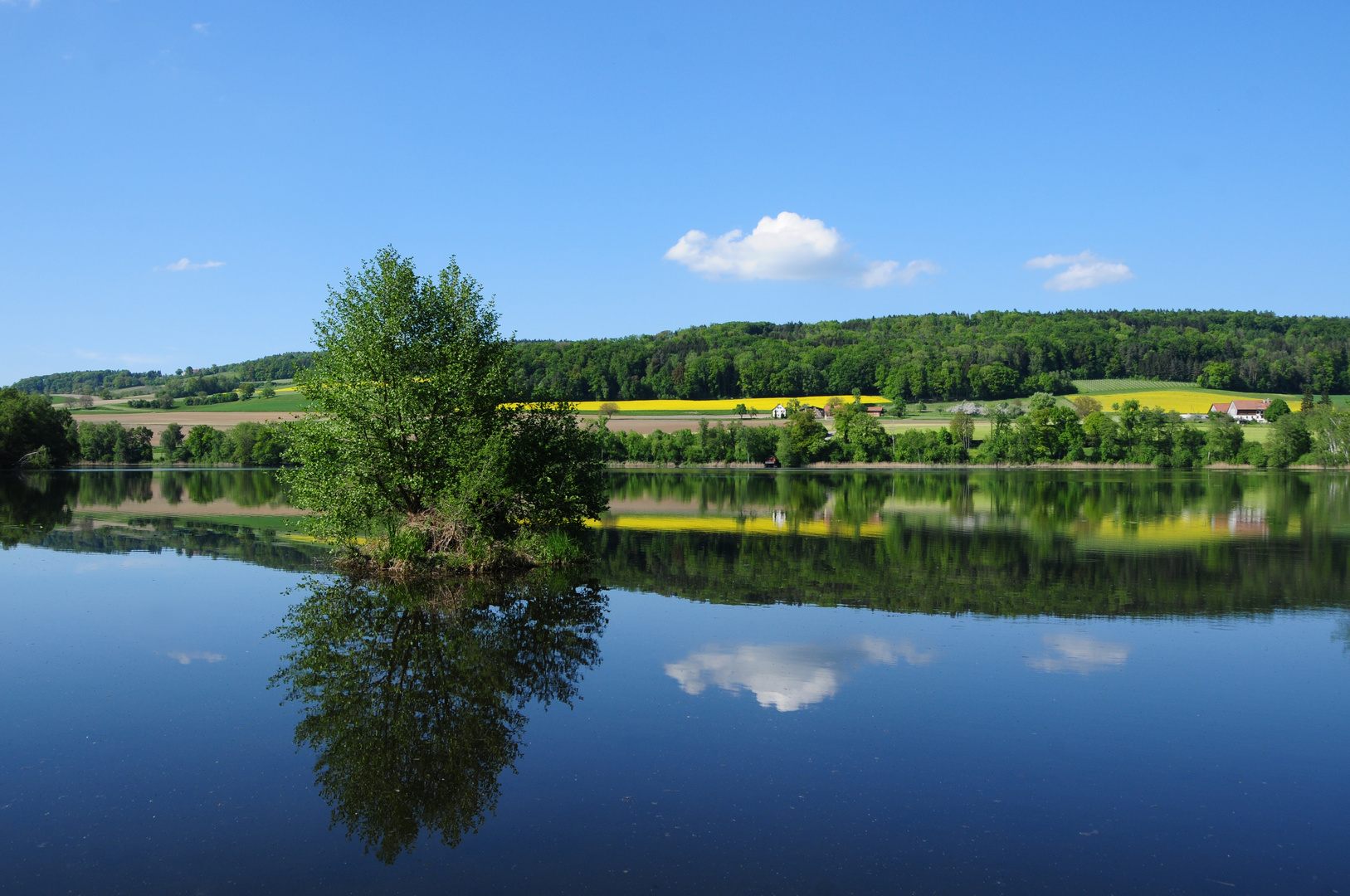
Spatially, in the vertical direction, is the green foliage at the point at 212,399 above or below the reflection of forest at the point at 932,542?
above

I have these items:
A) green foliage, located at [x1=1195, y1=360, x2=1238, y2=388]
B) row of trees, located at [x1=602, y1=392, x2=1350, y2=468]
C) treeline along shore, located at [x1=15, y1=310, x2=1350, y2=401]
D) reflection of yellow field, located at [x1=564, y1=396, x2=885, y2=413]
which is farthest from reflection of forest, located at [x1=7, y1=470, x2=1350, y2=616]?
green foliage, located at [x1=1195, y1=360, x2=1238, y2=388]

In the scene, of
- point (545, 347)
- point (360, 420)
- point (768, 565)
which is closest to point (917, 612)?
point (768, 565)

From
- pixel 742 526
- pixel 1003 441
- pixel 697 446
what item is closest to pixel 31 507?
pixel 742 526

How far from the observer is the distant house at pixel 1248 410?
113625 millimetres

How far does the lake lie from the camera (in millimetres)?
8523

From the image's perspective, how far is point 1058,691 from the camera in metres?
13.9

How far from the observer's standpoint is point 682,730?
12.1 m

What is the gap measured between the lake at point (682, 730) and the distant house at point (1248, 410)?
10314 cm

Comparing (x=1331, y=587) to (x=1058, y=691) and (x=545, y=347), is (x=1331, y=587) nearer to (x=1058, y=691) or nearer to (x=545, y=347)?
(x=1058, y=691)

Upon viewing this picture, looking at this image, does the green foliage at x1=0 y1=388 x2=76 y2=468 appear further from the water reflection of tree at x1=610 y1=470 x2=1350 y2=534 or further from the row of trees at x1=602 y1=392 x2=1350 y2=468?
the water reflection of tree at x1=610 y1=470 x2=1350 y2=534

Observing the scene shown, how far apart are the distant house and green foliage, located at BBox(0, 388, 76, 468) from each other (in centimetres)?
14382

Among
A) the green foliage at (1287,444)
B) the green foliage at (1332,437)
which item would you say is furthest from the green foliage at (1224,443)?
the green foliage at (1332,437)

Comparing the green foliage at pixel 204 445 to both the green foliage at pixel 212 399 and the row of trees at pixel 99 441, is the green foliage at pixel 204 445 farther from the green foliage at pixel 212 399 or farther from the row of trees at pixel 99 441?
the green foliage at pixel 212 399

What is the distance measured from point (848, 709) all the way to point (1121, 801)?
4.01 m
